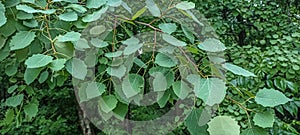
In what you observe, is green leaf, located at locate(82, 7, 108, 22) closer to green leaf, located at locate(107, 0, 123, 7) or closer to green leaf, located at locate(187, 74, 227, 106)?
green leaf, located at locate(107, 0, 123, 7)

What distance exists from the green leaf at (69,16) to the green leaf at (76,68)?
0.10 meters

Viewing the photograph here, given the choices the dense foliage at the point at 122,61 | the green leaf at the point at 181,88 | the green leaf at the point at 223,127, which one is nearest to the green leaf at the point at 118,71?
the dense foliage at the point at 122,61

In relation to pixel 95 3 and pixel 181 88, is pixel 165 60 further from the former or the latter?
pixel 95 3

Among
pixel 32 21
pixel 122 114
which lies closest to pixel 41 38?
pixel 32 21

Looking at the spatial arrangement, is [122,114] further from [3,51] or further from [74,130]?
[74,130]

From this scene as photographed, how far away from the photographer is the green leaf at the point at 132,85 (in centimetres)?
67

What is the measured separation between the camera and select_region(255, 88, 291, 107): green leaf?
60 cm

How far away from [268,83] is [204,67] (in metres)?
1.26

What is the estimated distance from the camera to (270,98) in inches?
24.5

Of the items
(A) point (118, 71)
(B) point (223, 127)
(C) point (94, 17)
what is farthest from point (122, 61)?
(B) point (223, 127)

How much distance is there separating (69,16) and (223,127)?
0.42m

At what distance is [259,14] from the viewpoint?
2.39 m

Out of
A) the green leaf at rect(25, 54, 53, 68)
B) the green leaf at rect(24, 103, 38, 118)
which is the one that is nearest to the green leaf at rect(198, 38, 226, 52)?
the green leaf at rect(25, 54, 53, 68)

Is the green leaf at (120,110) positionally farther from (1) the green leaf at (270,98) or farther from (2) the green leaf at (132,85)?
(1) the green leaf at (270,98)
